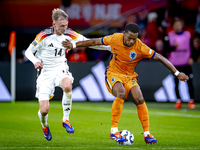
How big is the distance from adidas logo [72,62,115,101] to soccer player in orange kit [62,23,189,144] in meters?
7.01

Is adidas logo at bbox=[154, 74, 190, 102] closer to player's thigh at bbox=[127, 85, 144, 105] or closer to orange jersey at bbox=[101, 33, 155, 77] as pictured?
orange jersey at bbox=[101, 33, 155, 77]

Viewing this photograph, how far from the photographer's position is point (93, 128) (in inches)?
311

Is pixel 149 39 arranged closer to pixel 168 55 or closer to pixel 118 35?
pixel 168 55

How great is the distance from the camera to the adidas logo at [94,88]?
44.6 ft

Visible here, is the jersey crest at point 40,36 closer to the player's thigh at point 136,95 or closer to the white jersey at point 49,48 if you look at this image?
the white jersey at point 49,48

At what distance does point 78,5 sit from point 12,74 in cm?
661

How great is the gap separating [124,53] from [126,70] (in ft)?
0.98

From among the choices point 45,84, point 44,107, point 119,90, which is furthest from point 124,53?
point 44,107

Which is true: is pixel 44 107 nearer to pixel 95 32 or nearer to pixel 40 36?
pixel 40 36

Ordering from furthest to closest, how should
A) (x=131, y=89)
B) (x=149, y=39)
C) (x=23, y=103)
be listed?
(x=149, y=39)
(x=23, y=103)
(x=131, y=89)

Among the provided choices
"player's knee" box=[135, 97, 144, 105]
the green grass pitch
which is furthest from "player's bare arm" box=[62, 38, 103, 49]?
the green grass pitch

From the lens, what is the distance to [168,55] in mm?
11578

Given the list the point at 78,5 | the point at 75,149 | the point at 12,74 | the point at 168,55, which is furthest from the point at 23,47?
the point at 75,149

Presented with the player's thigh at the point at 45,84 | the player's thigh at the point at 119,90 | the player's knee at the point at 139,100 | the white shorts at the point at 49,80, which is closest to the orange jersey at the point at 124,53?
the player's thigh at the point at 119,90
